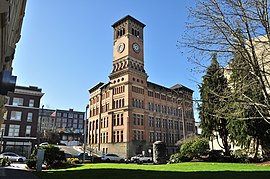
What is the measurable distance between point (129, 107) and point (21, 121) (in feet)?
81.0

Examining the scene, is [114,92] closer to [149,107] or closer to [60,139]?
[149,107]

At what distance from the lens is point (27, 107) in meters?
53.7

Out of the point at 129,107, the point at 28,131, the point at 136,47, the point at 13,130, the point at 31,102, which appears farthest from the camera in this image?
the point at 136,47

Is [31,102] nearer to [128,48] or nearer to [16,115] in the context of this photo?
[16,115]

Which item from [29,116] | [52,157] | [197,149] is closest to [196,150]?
[197,149]

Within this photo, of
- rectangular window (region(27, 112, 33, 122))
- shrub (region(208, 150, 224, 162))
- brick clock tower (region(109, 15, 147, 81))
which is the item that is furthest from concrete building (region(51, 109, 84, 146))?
shrub (region(208, 150, 224, 162))

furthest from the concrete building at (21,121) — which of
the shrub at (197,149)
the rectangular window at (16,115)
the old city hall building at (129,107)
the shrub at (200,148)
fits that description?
the shrub at (200,148)

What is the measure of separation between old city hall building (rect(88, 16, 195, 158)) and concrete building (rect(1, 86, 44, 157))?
17974 millimetres

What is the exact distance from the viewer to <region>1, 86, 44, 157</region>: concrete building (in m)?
50.0

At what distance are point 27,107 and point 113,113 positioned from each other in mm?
20605

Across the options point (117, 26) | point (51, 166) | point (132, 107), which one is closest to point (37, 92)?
point (132, 107)

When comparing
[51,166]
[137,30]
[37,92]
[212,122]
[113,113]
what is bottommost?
[51,166]

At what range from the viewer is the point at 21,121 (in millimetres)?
52219

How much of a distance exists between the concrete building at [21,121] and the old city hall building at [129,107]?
18.0 m
